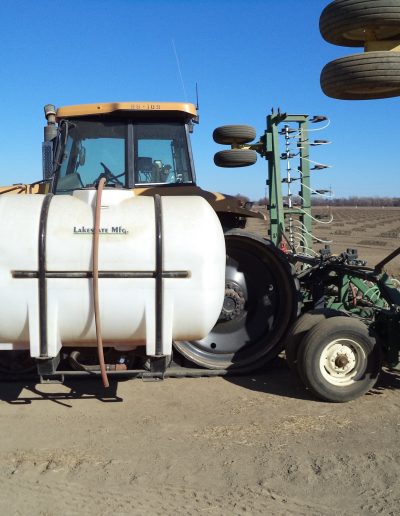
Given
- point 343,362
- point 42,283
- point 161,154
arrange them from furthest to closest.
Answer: point 161,154
point 343,362
point 42,283

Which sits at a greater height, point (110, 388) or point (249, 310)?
point (249, 310)

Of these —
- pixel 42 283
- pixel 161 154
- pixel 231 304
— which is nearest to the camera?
pixel 42 283

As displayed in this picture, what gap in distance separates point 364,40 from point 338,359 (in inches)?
103

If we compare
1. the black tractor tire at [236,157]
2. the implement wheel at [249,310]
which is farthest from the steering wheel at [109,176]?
the black tractor tire at [236,157]

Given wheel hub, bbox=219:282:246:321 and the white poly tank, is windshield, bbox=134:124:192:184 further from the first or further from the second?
the white poly tank

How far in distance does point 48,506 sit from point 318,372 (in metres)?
2.29

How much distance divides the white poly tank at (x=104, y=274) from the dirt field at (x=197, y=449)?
2.13ft

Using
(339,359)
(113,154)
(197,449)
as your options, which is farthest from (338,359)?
(113,154)

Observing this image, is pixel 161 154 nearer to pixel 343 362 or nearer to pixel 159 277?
pixel 159 277

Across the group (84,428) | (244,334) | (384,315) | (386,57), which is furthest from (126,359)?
(386,57)

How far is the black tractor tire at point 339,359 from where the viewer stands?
4.30 meters

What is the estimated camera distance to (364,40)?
14.8 feet

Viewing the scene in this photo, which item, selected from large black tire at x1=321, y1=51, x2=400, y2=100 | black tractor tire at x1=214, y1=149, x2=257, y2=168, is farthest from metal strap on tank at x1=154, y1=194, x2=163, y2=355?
black tractor tire at x1=214, y1=149, x2=257, y2=168

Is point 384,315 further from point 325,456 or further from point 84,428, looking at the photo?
point 84,428
